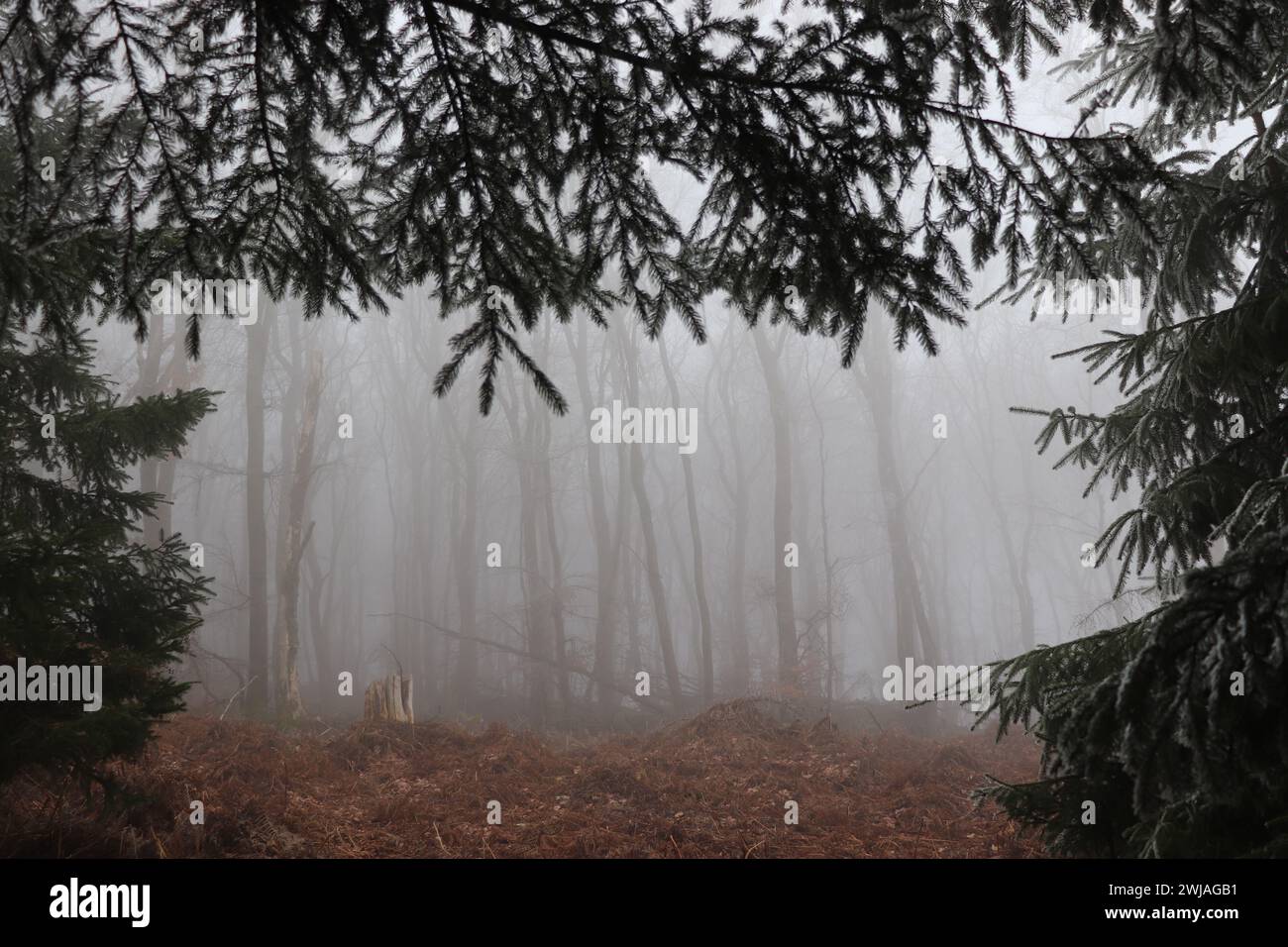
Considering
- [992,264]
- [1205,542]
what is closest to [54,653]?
[1205,542]

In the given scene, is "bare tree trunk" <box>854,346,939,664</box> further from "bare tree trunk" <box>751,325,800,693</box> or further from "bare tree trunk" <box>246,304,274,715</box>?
"bare tree trunk" <box>246,304,274,715</box>

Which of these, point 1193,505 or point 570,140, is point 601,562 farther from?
point 570,140

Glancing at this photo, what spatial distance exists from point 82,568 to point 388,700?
7.10 metres

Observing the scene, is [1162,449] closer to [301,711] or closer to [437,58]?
[437,58]

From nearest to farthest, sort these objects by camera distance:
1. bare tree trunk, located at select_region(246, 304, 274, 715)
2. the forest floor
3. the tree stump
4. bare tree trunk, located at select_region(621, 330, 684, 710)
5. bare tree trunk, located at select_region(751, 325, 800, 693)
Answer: the forest floor, the tree stump, bare tree trunk, located at select_region(246, 304, 274, 715), bare tree trunk, located at select_region(751, 325, 800, 693), bare tree trunk, located at select_region(621, 330, 684, 710)

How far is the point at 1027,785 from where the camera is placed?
3344 millimetres

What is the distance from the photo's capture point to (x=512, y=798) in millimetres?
7395

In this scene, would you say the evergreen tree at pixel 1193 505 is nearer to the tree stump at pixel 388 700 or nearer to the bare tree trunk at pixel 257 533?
the tree stump at pixel 388 700

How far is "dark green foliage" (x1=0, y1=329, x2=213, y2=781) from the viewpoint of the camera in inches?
137

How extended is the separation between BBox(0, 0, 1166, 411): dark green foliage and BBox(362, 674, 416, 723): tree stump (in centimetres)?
888

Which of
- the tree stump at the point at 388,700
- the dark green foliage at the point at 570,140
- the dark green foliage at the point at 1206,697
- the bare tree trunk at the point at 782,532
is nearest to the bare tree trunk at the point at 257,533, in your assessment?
the tree stump at the point at 388,700

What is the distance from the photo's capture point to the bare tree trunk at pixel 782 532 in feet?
52.3

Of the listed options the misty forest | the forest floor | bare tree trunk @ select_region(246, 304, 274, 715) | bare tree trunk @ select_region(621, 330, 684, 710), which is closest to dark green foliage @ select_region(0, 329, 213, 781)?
the misty forest
